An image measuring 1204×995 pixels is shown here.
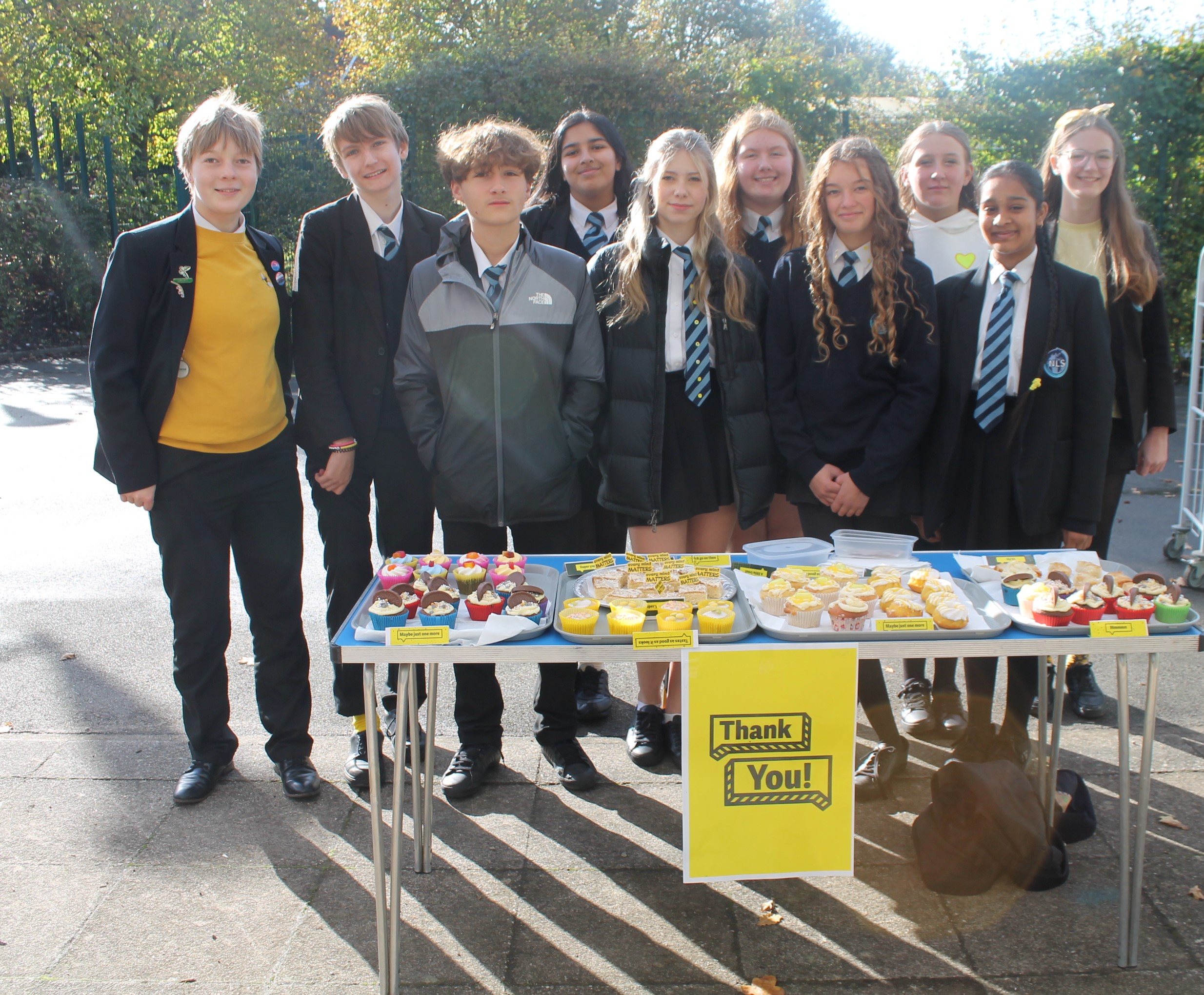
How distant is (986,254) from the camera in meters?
3.67

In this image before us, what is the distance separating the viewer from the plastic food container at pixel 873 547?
293 centimetres

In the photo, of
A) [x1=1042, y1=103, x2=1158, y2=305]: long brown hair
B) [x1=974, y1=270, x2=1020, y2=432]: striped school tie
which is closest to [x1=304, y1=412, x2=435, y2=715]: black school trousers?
[x1=974, y1=270, x2=1020, y2=432]: striped school tie

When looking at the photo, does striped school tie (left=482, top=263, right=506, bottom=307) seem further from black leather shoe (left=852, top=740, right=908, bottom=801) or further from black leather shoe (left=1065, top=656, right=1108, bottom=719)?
black leather shoe (left=1065, top=656, right=1108, bottom=719)

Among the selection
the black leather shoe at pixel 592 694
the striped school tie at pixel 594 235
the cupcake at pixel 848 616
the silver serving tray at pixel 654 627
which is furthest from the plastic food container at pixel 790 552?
the striped school tie at pixel 594 235

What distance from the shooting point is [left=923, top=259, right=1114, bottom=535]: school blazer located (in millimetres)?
3125

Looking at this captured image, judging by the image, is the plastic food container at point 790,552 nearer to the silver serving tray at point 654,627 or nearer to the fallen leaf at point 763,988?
the silver serving tray at point 654,627

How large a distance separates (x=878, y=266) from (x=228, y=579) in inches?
92.8

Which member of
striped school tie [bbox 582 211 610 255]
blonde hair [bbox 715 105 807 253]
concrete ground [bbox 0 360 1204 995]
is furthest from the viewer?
striped school tie [bbox 582 211 610 255]

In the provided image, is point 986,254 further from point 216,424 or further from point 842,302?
point 216,424

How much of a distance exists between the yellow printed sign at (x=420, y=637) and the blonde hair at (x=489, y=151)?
1562 millimetres

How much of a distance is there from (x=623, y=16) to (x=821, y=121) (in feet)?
26.4

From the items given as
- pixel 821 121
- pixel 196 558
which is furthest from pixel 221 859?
pixel 821 121

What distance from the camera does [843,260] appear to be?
129 inches

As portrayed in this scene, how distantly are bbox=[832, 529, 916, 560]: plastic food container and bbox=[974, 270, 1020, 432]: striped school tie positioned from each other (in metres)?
0.56
